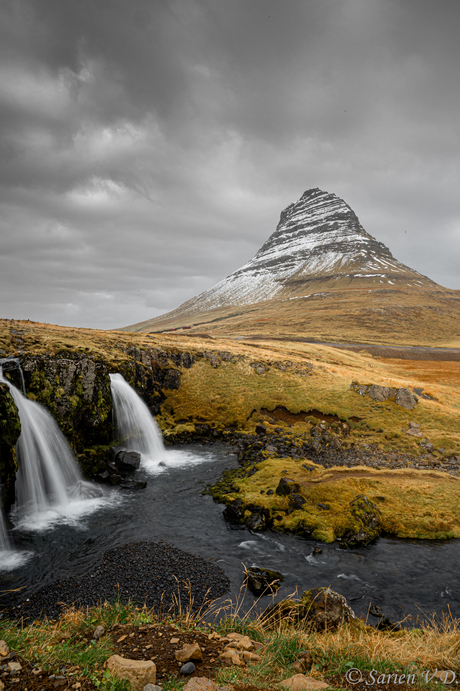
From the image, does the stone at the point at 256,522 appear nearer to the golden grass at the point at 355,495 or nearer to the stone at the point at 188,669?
the golden grass at the point at 355,495

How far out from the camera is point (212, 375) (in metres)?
44.1

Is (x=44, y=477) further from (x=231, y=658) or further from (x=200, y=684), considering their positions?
(x=200, y=684)

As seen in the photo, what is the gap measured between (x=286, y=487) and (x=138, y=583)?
35.1 ft

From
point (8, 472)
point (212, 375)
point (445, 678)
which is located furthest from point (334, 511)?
point (212, 375)

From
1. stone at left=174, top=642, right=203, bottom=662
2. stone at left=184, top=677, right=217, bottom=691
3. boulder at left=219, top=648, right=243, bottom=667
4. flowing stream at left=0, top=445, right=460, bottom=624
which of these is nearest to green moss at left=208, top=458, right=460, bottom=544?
flowing stream at left=0, top=445, right=460, bottom=624

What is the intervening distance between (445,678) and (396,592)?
9285mm

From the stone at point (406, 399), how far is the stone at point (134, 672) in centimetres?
3710

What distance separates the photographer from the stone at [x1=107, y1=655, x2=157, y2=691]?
5.83 meters

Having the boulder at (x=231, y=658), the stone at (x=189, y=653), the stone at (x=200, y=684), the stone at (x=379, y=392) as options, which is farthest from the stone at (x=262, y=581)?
the stone at (x=379, y=392)

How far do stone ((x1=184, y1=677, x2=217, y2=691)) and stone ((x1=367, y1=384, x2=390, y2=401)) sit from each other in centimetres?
3699

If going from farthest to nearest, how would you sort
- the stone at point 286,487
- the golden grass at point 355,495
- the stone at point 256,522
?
the stone at point 286,487
the stone at point 256,522
the golden grass at point 355,495

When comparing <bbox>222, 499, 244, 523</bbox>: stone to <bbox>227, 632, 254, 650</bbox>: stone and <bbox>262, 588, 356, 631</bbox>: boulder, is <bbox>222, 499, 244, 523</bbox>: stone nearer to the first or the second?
<bbox>262, 588, 356, 631</bbox>: boulder

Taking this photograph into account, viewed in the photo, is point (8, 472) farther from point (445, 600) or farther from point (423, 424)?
point (423, 424)

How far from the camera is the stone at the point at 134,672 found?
5.83 meters
